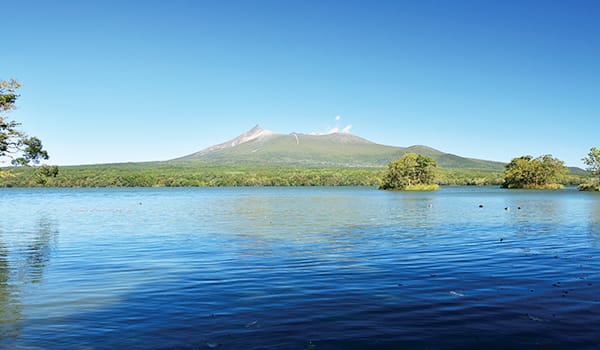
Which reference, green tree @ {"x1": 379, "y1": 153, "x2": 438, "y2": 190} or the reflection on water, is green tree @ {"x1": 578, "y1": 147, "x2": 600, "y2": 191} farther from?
the reflection on water

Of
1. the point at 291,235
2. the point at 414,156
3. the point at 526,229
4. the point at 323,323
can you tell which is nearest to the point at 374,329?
the point at 323,323

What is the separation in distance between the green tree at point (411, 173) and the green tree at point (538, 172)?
108ft

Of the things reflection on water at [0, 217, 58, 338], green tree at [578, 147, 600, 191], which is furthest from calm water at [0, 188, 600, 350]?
green tree at [578, 147, 600, 191]

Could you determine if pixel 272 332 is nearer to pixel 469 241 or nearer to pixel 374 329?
pixel 374 329

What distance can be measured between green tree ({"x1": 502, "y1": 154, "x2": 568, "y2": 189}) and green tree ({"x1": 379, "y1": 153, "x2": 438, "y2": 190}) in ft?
108

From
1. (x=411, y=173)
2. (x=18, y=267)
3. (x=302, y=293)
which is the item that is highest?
(x=411, y=173)

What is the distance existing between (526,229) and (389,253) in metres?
21.0

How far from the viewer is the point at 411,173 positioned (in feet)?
600

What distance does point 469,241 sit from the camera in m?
A: 34.6

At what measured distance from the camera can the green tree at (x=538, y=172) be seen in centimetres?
17975

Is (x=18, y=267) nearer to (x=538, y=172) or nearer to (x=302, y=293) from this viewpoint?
(x=302, y=293)

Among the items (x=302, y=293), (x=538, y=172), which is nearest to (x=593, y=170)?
(x=538, y=172)

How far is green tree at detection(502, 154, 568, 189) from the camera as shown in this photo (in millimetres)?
179750

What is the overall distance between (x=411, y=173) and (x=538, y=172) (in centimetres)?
4673
